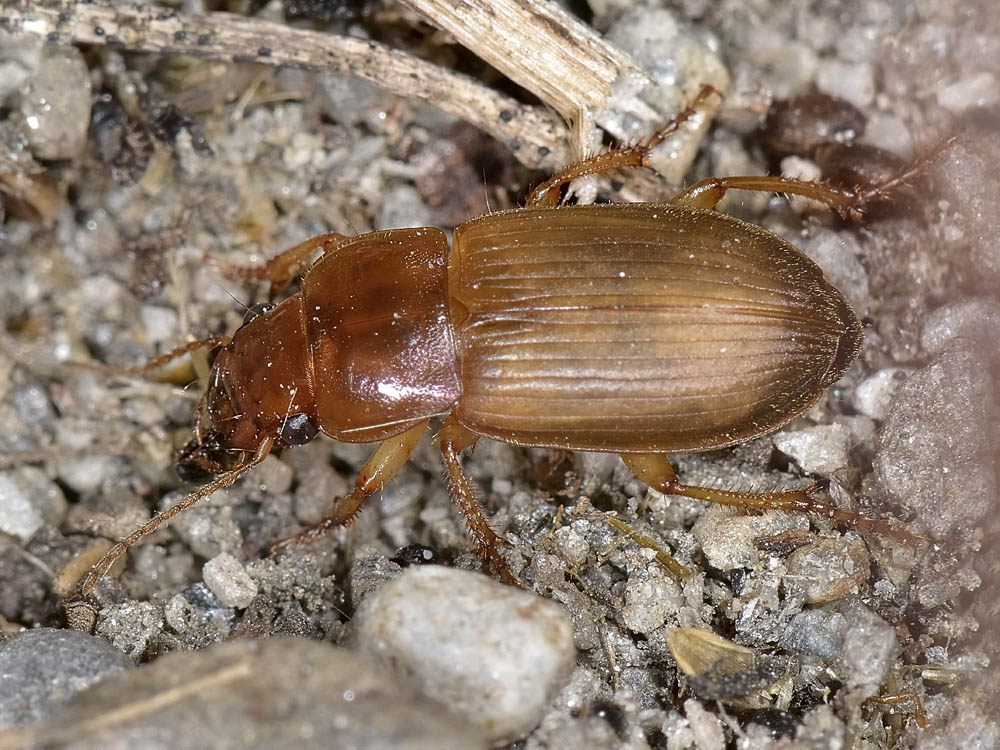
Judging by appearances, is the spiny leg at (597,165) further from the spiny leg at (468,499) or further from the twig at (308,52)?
the spiny leg at (468,499)

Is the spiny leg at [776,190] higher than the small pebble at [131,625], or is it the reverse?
the spiny leg at [776,190]

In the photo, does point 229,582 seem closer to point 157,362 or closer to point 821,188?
point 157,362

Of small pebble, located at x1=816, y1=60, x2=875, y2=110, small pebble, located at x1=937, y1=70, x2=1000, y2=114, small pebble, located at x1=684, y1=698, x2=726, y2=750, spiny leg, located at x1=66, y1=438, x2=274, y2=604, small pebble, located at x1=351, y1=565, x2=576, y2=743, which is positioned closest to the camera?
small pebble, located at x1=351, y1=565, x2=576, y2=743

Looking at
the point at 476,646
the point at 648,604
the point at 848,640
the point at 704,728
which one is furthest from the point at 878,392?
the point at 476,646

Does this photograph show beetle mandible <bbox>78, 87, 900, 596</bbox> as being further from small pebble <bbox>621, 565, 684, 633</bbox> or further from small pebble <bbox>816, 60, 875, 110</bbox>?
small pebble <bbox>816, 60, 875, 110</bbox>

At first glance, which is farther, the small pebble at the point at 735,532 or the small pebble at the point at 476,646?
the small pebble at the point at 735,532

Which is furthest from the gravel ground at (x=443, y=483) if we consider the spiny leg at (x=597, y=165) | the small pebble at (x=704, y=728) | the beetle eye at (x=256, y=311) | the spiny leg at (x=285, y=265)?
the beetle eye at (x=256, y=311)

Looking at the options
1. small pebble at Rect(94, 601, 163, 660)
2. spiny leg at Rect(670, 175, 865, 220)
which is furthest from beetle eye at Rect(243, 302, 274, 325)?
spiny leg at Rect(670, 175, 865, 220)
